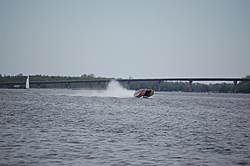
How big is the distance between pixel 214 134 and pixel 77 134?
35.2 feet

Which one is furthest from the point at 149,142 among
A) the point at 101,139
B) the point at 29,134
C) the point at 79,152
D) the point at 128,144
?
the point at 29,134

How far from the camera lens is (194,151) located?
16.3 m

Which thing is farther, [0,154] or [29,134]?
[29,134]

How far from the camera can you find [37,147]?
16.3 m

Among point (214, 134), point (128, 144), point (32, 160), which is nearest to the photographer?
point (32, 160)

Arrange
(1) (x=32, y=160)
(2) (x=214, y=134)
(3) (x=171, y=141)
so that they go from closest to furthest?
(1) (x=32, y=160), (3) (x=171, y=141), (2) (x=214, y=134)

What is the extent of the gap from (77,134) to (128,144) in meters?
5.06

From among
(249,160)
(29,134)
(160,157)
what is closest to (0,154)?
(29,134)

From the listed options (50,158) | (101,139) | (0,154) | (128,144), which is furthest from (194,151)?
(0,154)

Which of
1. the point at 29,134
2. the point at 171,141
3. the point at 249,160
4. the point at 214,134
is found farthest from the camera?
the point at 214,134

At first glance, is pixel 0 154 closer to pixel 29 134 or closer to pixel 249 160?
pixel 29 134

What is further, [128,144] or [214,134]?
[214,134]

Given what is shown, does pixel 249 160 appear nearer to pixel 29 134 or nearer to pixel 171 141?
pixel 171 141

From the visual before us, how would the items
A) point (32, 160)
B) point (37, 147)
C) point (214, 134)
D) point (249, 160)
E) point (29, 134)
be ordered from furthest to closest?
point (214, 134) < point (29, 134) < point (37, 147) < point (249, 160) < point (32, 160)
